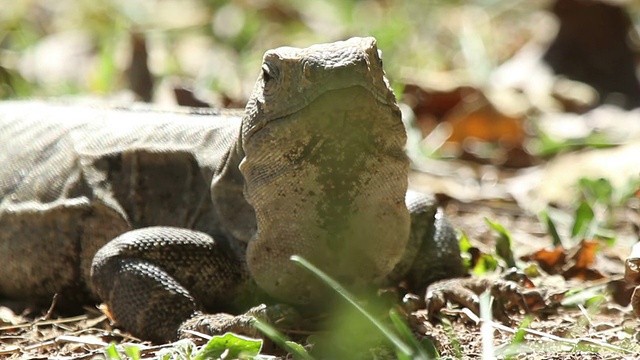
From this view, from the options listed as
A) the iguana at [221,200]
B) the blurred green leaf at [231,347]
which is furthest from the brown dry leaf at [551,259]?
the blurred green leaf at [231,347]

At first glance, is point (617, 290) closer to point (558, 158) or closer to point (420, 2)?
point (558, 158)

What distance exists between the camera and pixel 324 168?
4359 mm

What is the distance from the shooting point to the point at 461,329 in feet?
15.3

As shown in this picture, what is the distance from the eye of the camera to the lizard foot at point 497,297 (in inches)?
188

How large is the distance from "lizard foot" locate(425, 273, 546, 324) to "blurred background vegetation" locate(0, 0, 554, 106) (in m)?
3.71

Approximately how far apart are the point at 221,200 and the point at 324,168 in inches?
33.8

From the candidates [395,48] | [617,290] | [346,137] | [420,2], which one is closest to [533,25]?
[420,2]

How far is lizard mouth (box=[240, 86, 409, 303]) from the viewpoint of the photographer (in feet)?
13.9

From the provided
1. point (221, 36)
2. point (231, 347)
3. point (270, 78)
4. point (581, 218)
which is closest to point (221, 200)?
Result: point (270, 78)

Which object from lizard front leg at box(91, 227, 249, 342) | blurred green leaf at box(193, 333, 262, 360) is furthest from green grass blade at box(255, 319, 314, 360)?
lizard front leg at box(91, 227, 249, 342)

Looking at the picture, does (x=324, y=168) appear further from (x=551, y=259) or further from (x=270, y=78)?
(x=551, y=259)

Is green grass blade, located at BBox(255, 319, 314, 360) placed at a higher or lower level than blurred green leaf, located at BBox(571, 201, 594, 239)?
higher

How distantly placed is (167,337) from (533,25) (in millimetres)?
8587

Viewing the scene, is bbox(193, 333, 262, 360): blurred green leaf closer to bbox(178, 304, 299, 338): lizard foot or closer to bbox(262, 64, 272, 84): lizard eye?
bbox(178, 304, 299, 338): lizard foot
